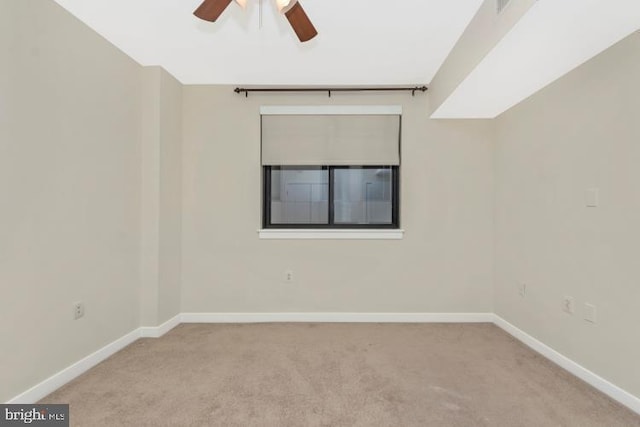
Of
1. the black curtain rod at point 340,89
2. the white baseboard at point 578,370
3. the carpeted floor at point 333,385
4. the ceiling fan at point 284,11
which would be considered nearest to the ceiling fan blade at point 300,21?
the ceiling fan at point 284,11

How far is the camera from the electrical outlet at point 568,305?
6.93ft

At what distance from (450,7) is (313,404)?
8.28ft

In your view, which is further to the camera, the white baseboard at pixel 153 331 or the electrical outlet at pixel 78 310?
the white baseboard at pixel 153 331

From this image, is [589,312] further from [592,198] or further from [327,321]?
[327,321]

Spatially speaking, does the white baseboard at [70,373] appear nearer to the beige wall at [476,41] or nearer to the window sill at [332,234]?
the window sill at [332,234]

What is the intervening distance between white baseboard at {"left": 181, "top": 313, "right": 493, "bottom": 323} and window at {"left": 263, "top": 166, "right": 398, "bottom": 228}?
90 centimetres

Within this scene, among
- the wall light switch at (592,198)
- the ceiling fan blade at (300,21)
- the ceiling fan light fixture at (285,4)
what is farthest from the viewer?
the wall light switch at (592,198)

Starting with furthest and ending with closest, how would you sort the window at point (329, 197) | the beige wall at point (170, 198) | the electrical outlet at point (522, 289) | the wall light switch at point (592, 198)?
1. the window at point (329, 197)
2. the beige wall at point (170, 198)
3. the electrical outlet at point (522, 289)
4. the wall light switch at point (592, 198)

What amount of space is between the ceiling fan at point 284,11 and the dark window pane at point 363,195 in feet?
5.45

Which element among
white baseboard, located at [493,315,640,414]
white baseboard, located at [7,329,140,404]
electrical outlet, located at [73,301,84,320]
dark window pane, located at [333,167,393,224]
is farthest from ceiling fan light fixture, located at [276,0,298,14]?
white baseboard, located at [493,315,640,414]

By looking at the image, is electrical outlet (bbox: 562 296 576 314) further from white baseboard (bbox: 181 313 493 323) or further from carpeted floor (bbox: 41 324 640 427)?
white baseboard (bbox: 181 313 493 323)

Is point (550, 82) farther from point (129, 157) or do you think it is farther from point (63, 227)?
point (63, 227)

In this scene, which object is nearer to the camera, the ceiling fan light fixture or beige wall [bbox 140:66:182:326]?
the ceiling fan light fixture

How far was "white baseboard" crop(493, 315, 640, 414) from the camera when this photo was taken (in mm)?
1726
